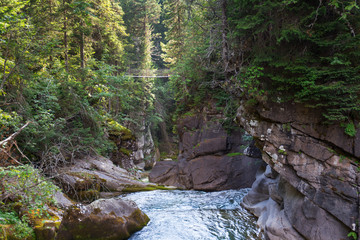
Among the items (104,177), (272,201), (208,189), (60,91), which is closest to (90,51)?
(60,91)

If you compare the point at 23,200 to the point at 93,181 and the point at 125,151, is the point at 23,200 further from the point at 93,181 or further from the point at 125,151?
the point at 125,151

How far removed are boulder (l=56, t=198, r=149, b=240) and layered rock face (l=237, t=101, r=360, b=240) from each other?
4054 millimetres

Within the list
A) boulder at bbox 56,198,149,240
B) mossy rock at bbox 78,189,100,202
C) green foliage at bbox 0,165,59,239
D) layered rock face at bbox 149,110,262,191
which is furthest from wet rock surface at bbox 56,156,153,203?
layered rock face at bbox 149,110,262,191

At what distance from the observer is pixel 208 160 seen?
1247 centimetres

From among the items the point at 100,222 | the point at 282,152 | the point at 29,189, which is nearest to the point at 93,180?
the point at 100,222

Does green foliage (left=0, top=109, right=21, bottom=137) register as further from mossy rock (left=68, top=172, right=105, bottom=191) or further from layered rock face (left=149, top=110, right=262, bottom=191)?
layered rock face (left=149, top=110, right=262, bottom=191)

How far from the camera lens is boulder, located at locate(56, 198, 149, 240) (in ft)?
18.2

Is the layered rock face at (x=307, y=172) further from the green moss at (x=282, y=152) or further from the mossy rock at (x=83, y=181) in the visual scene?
the mossy rock at (x=83, y=181)

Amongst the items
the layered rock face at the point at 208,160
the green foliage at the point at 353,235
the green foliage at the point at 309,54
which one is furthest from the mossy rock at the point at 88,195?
the green foliage at the point at 353,235

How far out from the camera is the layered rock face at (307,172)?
476cm

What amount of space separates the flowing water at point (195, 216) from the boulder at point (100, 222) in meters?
0.41

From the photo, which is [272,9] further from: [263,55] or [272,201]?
[272,201]

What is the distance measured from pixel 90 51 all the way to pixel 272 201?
44.7 feet

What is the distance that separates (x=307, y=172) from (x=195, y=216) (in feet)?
13.9
